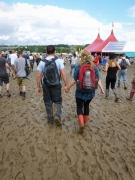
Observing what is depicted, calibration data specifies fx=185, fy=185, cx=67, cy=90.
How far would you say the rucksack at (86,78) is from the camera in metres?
3.58

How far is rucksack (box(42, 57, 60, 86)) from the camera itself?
3779 millimetres

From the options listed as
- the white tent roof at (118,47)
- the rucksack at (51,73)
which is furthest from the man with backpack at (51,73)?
the white tent roof at (118,47)

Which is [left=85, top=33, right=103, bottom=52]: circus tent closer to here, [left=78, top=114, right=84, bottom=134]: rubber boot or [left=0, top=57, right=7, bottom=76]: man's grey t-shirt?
[left=0, top=57, right=7, bottom=76]: man's grey t-shirt

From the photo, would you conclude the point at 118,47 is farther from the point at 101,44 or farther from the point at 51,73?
the point at 51,73

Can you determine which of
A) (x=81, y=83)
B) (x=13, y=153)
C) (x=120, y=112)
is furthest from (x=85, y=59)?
(x=120, y=112)

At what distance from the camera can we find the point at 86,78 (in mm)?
3584

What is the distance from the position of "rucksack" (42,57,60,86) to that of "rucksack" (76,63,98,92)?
53cm

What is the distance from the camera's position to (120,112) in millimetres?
5465

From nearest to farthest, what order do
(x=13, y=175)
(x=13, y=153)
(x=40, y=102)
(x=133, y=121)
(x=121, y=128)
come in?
(x=13, y=175) < (x=13, y=153) < (x=121, y=128) < (x=133, y=121) < (x=40, y=102)

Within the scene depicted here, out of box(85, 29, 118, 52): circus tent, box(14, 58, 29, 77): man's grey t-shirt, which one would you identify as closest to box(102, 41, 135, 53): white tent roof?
box(85, 29, 118, 52): circus tent

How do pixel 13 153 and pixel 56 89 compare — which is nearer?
pixel 13 153

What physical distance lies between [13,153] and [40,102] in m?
3.25

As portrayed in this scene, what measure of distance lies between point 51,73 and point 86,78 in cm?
74

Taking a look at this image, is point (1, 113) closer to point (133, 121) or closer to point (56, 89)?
point (56, 89)
